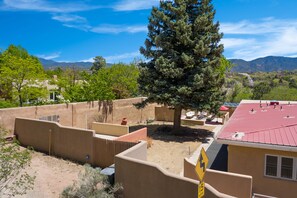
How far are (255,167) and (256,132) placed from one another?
70.7 inches

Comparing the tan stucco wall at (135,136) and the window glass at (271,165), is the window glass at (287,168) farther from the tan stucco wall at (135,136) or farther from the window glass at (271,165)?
the tan stucco wall at (135,136)

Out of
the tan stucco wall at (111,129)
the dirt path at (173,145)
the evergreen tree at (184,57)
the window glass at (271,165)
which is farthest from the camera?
the tan stucco wall at (111,129)

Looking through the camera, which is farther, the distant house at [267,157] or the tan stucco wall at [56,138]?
the tan stucco wall at [56,138]

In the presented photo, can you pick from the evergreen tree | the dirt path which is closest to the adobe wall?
the dirt path

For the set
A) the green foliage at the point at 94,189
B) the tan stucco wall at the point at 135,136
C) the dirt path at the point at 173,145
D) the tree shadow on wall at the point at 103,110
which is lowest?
the dirt path at the point at 173,145

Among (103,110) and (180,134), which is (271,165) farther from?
(103,110)

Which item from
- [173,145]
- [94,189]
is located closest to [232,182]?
[94,189]

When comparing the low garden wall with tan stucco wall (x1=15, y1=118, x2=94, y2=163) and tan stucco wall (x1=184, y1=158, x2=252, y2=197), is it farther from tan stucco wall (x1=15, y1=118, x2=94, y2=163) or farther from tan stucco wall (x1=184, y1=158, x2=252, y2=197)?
tan stucco wall (x1=184, y1=158, x2=252, y2=197)

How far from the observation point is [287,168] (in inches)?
420

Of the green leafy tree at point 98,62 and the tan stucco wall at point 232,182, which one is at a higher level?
the green leafy tree at point 98,62

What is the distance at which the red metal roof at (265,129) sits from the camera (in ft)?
36.3

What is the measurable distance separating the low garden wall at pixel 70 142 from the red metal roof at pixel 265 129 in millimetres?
5163

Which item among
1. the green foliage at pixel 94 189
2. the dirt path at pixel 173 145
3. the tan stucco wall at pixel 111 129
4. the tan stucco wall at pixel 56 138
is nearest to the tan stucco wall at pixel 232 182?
the green foliage at pixel 94 189

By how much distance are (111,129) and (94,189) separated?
43.7 ft
